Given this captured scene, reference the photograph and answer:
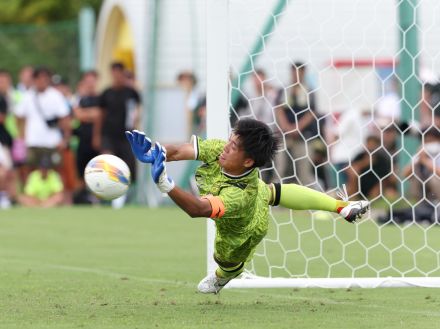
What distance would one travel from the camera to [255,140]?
7352mm

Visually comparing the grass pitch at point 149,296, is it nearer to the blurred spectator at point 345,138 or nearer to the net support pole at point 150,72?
the blurred spectator at point 345,138

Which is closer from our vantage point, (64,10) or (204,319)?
(204,319)

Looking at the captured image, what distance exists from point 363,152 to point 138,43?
7.01m

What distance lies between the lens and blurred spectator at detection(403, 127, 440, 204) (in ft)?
47.2

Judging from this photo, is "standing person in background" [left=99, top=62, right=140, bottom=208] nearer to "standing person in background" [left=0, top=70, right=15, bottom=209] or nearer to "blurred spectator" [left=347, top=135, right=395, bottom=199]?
"standing person in background" [left=0, top=70, right=15, bottom=209]

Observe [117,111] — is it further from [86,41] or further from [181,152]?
[181,152]

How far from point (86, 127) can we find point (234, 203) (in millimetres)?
13043

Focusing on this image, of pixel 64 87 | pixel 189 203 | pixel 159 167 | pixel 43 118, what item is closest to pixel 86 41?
pixel 64 87

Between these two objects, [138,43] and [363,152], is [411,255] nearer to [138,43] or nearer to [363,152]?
[363,152]

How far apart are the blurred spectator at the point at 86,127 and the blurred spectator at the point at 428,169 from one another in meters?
6.33

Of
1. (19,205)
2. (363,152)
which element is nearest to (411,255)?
(363,152)

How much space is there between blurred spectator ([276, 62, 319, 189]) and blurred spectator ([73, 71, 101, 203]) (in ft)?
14.2

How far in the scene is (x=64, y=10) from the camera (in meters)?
37.8

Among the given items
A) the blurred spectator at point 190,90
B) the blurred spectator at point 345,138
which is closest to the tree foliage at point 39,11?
the blurred spectator at point 190,90
